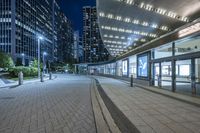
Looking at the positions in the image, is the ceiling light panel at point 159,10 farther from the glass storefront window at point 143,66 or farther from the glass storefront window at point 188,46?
the glass storefront window at point 143,66

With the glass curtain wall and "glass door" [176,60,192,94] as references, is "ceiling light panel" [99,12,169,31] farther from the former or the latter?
"glass door" [176,60,192,94]

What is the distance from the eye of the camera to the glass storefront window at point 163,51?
17375 mm

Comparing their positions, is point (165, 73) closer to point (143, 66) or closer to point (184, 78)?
point (184, 78)

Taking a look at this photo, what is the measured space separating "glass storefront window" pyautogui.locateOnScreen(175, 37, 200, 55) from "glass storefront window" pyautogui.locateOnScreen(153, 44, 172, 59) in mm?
1142

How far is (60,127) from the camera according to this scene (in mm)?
6270

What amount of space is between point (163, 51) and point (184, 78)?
414 centimetres

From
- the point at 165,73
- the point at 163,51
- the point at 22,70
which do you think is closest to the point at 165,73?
the point at 165,73

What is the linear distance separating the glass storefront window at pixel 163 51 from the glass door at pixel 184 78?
3.94 ft

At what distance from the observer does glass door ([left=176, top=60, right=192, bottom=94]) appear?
559 inches

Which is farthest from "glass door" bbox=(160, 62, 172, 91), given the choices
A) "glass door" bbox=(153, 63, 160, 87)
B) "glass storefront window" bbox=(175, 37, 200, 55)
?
"glass storefront window" bbox=(175, 37, 200, 55)

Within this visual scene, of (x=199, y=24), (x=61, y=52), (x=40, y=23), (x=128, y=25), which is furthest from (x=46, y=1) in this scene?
(x=199, y=24)

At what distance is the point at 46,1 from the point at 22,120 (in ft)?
533

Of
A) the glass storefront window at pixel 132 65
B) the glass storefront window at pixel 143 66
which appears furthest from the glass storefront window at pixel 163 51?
the glass storefront window at pixel 132 65

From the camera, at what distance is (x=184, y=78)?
15.3 meters
